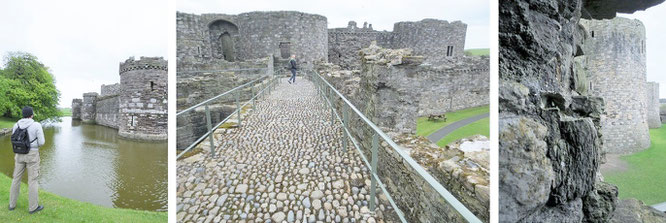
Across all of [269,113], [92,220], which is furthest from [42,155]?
[269,113]

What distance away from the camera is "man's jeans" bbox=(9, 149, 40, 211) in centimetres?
275

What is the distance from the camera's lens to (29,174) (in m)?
2.84

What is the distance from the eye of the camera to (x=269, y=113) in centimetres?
463

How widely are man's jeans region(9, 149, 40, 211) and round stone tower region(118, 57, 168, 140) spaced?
531 centimetres

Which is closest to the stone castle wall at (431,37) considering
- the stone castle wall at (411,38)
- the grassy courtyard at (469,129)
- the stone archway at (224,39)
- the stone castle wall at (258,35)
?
the stone castle wall at (411,38)

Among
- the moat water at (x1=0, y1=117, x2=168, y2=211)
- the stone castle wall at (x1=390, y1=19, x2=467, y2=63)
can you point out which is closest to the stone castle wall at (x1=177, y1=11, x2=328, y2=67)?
the stone castle wall at (x1=390, y1=19, x2=467, y2=63)

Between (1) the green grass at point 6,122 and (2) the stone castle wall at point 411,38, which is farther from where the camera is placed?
(2) the stone castle wall at point 411,38

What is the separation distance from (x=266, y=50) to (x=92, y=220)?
1281cm

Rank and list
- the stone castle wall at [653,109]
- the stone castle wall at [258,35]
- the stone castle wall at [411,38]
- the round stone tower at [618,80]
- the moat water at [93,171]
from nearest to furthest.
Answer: the moat water at [93,171] < the round stone tower at [618,80] < the stone castle wall at [258,35] < the stone castle wall at [653,109] < the stone castle wall at [411,38]

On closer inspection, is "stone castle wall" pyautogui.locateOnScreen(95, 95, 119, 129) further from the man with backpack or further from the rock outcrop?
the rock outcrop

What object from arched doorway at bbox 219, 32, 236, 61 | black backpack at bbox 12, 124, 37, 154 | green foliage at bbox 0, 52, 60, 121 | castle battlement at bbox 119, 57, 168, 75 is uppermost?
arched doorway at bbox 219, 32, 236, 61

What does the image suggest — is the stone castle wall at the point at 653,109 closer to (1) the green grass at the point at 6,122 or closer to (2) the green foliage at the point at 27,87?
(2) the green foliage at the point at 27,87

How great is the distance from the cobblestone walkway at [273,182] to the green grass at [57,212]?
6.57 feet

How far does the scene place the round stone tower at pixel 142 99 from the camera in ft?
25.8
